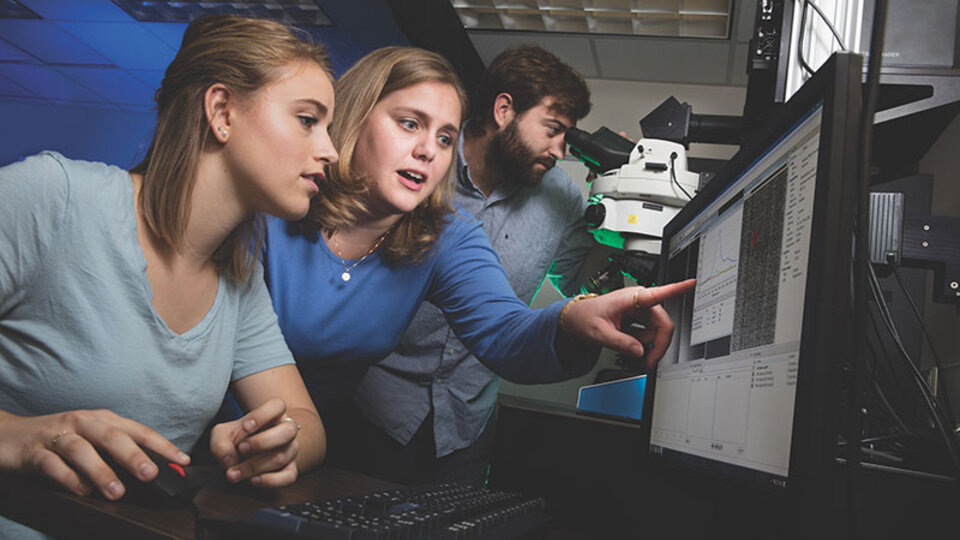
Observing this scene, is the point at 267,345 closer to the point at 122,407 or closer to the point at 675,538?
the point at 122,407

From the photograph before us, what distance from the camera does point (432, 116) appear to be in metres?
1.26

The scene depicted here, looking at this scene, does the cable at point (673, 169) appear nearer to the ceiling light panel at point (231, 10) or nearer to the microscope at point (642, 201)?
the microscope at point (642, 201)

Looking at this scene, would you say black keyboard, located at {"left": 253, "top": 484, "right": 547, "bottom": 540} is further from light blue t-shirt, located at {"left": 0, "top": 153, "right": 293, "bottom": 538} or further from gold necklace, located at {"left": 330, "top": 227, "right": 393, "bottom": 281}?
gold necklace, located at {"left": 330, "top": 227, "right": 393, "bottom": 281}

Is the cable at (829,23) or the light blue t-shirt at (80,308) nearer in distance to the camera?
the light blue t-shirt at (80,308)

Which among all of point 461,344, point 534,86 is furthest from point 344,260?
point 534,86

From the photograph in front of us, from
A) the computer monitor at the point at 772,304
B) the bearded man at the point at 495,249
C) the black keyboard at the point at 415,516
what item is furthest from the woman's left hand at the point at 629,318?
the bearded man at the point at 495,249

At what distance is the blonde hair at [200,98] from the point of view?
2.76 ft

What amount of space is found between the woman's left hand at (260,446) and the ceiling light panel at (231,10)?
3030 mm

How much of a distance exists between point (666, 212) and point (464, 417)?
772mm

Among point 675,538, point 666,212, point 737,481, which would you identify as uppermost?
point 666,212

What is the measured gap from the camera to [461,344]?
1.79 meters

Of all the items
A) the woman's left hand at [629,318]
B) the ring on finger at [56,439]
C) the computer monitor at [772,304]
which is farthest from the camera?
the woman's left hand at [629,318]

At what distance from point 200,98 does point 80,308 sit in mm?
335

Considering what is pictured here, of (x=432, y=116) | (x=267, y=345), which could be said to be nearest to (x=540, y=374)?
(x=267, y=345)
